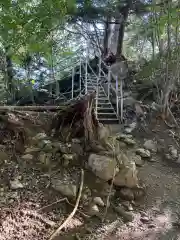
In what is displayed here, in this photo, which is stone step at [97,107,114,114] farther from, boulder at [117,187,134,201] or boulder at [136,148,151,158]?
boulder at [117,187,134,201]

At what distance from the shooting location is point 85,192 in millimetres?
3148

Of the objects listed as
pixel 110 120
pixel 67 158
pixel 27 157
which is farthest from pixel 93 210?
pixel 110 120

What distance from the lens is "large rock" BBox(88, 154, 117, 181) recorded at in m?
3.33

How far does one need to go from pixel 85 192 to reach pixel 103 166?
399 mm

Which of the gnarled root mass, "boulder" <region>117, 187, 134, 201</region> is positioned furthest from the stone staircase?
"boulder" <region>117, 187, 134, 201</region>

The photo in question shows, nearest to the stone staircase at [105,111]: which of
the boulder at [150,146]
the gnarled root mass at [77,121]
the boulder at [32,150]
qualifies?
the boulder at [150,146]

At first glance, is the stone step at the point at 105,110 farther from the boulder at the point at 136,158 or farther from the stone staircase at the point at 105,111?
the boulder at the point at 136,158

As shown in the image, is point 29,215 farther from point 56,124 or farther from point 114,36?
point 114,36

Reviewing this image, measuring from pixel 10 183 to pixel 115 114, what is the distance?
3217 mm

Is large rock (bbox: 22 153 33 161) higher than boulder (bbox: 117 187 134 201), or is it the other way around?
large rock (bbox: 22 153 33 161)

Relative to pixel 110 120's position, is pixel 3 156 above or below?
below

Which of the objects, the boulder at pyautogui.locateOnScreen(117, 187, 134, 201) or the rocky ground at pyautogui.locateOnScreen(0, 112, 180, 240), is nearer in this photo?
the rocky ground at pyautogui.locateOnScreen(0, 112, 180, 240)

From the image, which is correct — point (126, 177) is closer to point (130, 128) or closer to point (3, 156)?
point (3, 156)

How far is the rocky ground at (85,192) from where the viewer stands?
2660 millimetres
